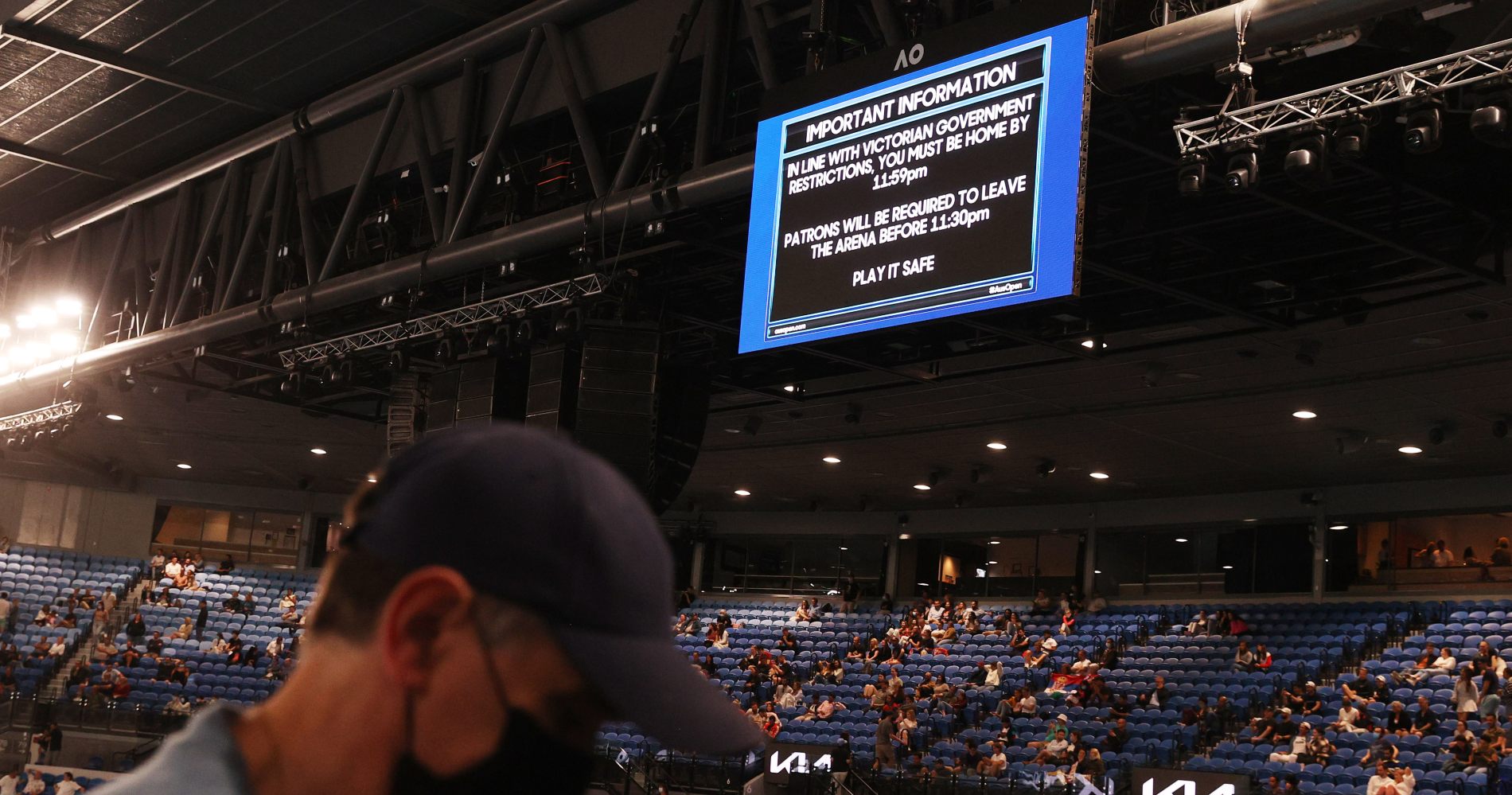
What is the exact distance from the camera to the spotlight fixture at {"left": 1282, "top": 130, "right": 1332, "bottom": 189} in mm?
8180

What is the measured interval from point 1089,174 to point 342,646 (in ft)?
34.1

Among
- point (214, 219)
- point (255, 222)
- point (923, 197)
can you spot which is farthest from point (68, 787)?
point (923, 197)

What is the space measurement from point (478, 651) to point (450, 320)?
1322 centimetres

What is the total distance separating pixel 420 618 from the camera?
75 centimetres

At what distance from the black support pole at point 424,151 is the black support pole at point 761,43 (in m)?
3.70

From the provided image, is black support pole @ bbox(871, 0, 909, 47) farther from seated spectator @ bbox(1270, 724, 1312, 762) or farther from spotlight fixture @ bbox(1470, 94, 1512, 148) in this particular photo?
seated spectator @ bbox(1270, 724, 1312, 762)

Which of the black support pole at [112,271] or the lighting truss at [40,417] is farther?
the lighting truss at [40,417]

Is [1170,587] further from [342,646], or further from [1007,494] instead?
[342,646]

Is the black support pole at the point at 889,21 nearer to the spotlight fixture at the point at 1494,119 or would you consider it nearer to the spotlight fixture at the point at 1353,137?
the spotlight fixture at the point at 1353,137

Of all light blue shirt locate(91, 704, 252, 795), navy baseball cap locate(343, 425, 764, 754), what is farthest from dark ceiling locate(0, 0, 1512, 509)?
light blue shirt locate(91, 704, 252, 795)

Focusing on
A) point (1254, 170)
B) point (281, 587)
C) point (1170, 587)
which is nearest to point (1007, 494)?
point (1170, 587)

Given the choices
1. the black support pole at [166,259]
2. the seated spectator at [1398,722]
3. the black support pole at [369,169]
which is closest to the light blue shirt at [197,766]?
the black support pole at [369,169]

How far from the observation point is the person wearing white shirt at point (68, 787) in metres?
18.7

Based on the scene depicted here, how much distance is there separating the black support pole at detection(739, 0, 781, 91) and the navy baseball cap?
9.64 metres
